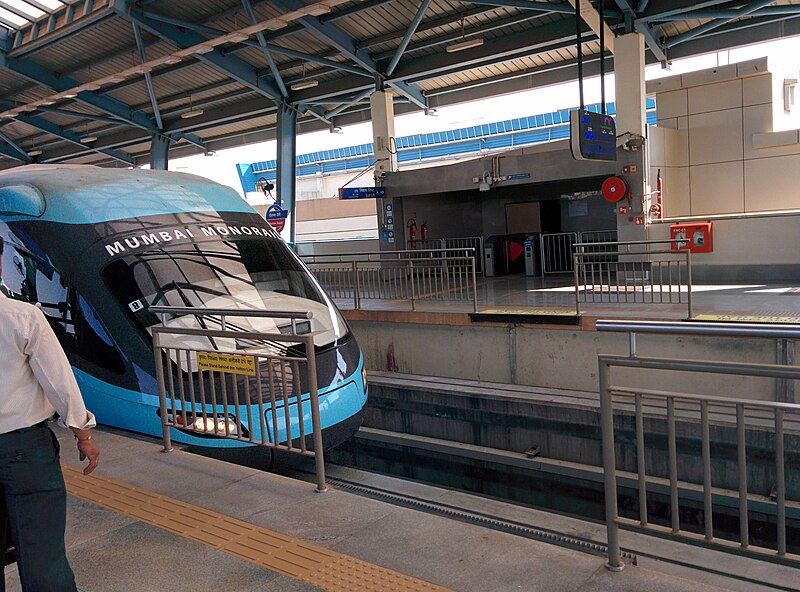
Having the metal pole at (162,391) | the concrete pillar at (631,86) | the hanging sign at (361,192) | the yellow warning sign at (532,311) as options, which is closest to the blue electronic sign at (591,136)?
the concrete pillar at (631,86)

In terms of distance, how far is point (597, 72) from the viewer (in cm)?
1836

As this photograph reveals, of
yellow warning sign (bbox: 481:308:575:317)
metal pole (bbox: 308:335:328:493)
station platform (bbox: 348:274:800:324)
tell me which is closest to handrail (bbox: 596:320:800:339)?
metal pole (bbox: 308:335:328:493)

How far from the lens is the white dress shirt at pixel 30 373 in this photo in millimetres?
2598

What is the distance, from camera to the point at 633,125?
1423cm

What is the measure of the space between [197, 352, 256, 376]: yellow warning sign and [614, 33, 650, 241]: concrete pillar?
11.3 meters

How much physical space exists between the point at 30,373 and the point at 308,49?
17.5m

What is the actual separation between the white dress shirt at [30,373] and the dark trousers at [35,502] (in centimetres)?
Result: 8

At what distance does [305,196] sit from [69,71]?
2581 centimetres

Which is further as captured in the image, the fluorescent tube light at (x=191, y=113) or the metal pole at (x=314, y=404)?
the fluorescent tube light at (x=191, y=113)

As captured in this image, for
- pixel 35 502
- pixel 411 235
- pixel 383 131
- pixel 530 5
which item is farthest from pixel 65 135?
pixel 35 502

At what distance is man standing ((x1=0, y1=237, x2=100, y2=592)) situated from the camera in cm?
262

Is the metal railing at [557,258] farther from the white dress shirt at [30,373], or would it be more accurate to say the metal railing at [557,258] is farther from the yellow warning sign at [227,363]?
the white dress shirt at [30,373]

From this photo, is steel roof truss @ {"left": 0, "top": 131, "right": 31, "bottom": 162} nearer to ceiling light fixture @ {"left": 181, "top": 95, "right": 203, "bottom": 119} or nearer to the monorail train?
ceiling light fixture @ {"left": 181, "top": 95, "right": 203, "bottom": 119}

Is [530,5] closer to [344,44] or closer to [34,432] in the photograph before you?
[344,44]
